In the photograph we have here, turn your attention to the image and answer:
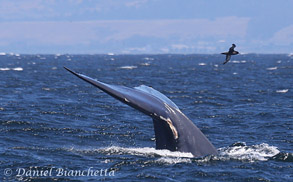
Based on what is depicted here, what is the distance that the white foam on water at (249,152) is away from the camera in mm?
17531

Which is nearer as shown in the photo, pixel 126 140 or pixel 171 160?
pixel 171 160

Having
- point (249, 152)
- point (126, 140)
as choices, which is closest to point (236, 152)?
point (249, 152)

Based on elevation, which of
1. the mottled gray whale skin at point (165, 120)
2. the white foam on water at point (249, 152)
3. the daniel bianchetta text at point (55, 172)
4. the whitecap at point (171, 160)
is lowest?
the daniel bianchetta text at point (55, 172)

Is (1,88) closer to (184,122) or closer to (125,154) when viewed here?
(125,154)

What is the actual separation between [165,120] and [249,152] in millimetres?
6727

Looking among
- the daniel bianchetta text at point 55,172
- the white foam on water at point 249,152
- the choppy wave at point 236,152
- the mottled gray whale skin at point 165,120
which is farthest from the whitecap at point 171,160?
the white foam on water at point 249,152

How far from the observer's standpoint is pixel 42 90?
4388cm

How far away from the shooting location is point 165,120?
1252 cm

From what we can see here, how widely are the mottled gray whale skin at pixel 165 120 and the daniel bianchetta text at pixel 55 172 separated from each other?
2354 mm

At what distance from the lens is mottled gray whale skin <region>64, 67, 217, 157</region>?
1162 cm

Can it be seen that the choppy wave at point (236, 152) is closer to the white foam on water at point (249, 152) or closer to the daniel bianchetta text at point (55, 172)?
the white foam on water at point (249, 152)

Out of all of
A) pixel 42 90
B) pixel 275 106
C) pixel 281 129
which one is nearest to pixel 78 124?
pixel 281 129

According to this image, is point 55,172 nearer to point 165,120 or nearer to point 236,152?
point 165,120

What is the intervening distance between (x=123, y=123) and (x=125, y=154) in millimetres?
8537
